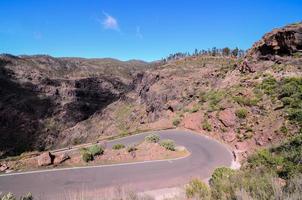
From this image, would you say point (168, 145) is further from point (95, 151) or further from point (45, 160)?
point (45, 160)

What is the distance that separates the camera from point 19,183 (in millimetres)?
11672

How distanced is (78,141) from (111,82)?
51101 millimetres

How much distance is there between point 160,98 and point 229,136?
1810 inches

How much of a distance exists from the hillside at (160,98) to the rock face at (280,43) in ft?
0.36

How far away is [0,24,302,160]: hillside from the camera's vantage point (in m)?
22.2

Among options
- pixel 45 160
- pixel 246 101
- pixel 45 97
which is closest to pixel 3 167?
pixel 45 160

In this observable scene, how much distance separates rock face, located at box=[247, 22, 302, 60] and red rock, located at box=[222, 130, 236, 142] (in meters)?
15.4

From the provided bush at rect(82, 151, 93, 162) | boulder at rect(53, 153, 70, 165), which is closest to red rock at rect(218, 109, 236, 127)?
bush at rect(82, 151, 93, 162)

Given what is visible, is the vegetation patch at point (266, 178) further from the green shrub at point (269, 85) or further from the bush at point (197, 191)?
the green shrub at point (269, 85)

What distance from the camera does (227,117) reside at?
24.2m

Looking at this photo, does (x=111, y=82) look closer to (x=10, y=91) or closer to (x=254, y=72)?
(x=10, y=91)

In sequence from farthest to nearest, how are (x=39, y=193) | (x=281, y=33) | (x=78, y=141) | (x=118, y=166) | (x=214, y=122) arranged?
(x=78, y=141)
(x=281, y=33)
(x=214, y=122)
(x=118, y=166)
(x=39, y=193)

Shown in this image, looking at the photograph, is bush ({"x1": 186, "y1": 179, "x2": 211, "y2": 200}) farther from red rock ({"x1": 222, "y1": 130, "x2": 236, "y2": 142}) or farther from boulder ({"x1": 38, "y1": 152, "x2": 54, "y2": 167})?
red rock ({"x1": 222, "y1": 130, "x2": 236, "y2": 142})

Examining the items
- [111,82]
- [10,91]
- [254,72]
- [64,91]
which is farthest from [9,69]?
[254,72]
